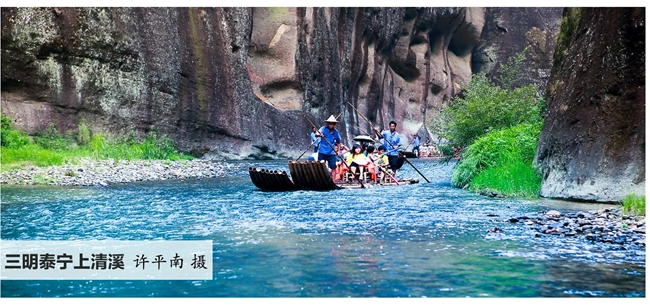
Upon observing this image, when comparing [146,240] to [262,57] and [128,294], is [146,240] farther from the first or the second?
[262,57]

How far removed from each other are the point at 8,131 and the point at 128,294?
18.2 m

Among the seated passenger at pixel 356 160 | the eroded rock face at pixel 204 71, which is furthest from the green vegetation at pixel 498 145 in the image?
the eroded rock face at pixel 204 71

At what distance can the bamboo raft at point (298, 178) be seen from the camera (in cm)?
1551

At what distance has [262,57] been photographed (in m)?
39.1

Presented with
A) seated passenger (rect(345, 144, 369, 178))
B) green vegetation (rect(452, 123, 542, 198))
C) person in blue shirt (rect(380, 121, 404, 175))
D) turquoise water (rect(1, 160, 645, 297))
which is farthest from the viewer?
person in blue shirt (rect(380, 121, 404, 175))

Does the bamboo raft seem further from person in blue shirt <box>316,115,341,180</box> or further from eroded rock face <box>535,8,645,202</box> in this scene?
eroded rock face <box>535,8,645,202</box>

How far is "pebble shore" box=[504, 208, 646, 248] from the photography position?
27.8 ft

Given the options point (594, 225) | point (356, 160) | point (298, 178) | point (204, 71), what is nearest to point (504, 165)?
point (356, 160)

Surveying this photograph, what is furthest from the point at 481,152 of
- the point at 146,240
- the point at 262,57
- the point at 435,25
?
the point at 435,25

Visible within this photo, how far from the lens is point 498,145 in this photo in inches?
664

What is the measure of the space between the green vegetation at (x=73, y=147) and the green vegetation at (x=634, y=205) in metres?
14.3

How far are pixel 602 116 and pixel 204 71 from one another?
22.1 meters

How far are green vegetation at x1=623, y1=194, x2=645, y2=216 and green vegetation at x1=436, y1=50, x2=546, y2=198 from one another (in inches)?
128

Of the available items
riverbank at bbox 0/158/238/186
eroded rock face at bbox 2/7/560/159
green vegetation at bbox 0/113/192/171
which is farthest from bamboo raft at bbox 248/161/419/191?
eroded rock face at bbox 2/7/560/159
